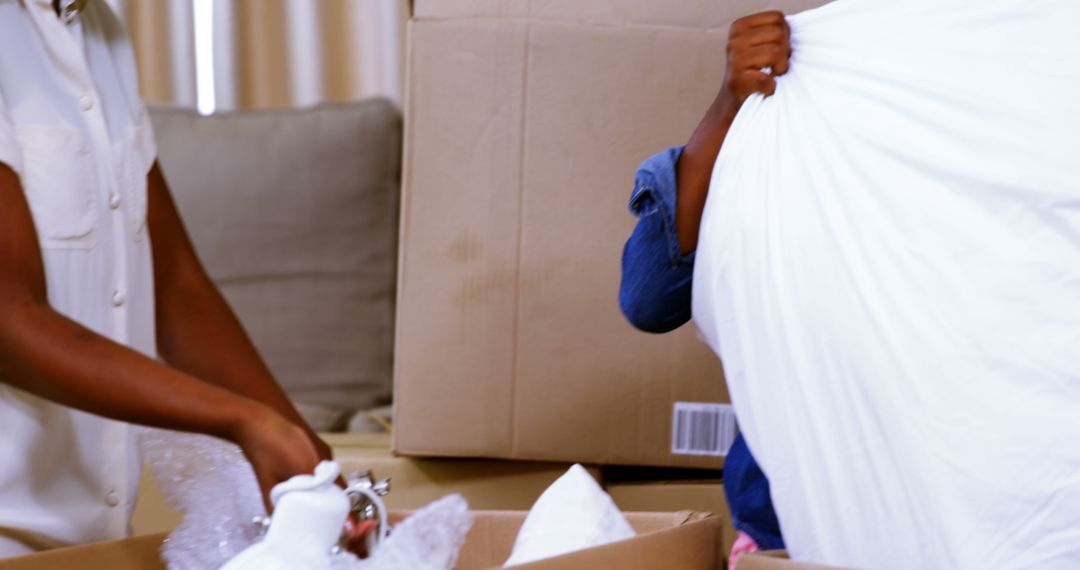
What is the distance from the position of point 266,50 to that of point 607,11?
927mm

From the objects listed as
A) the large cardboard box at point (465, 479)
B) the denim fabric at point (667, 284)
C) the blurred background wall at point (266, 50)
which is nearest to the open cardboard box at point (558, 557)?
the denim fabric at point (667, 284)

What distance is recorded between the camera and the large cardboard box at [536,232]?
37.2 inches

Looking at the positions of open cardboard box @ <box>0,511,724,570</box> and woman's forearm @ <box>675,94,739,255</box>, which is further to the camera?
woman's forearm @ <box>675,94,739,255</box>

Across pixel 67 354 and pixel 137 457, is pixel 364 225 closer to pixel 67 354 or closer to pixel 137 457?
pixel 137 457

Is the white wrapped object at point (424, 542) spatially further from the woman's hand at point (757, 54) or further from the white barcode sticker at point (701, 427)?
the white barcode sticker at point (701, 427)

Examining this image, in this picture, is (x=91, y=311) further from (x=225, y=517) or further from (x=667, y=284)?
(x=667, y=284)

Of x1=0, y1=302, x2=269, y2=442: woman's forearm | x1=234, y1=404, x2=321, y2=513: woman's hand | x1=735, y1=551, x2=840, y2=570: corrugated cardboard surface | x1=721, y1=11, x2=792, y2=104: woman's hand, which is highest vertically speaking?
x1=721, y1=11, x2=792, y2=104: woman's hand

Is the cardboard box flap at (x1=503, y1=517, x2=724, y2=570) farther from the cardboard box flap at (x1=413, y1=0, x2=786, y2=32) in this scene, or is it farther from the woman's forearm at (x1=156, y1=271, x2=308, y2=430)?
the cardboard box flap at (x1=413, y1=0, x2=786, y2=32)

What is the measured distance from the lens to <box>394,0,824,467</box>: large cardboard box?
3.10 feet

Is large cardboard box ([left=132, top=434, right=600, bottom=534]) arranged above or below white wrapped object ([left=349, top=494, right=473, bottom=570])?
below

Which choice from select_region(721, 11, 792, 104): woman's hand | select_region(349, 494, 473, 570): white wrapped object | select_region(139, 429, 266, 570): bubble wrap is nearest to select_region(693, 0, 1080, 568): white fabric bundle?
select_region(721, 11, 792, 104): woman's hand

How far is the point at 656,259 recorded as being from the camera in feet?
2.38

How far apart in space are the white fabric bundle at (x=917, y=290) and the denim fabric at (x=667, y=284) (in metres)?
0.09

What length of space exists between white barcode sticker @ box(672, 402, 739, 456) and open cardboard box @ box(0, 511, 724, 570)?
32 centimetres
